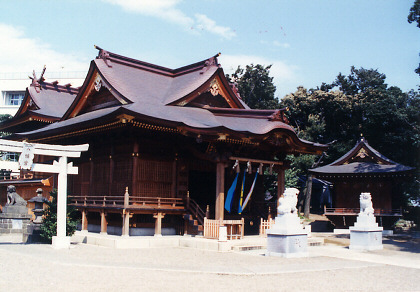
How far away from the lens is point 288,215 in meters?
15.5

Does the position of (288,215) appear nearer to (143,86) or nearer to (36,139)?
(143,86)

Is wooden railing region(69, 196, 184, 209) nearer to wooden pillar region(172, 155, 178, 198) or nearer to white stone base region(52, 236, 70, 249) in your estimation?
wooden pillar region(172, 155, 178, 198)

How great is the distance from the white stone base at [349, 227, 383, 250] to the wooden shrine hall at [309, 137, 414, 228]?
39.8 ft

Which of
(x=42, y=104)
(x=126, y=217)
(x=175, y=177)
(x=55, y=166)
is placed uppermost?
(x=42, y=104)

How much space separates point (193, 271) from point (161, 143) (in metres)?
9.80

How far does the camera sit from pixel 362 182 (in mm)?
32719

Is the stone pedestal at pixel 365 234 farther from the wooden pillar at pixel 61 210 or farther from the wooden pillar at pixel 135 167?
the wooden pillar at pixel 61 210

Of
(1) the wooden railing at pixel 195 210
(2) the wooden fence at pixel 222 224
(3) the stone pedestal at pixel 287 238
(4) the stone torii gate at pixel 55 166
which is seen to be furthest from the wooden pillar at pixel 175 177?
(3) the stone pedestal at pixel 287 238

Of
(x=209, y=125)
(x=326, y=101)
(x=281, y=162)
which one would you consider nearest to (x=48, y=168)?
(x=209, y=125)

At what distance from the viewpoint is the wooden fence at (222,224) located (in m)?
18.6

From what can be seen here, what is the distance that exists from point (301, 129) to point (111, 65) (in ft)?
94.4

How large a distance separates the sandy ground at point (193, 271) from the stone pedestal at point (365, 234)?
2.06 meters

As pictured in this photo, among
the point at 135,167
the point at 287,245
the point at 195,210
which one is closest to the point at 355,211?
the point at 195,210

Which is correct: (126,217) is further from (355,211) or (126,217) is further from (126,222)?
(355,211)
